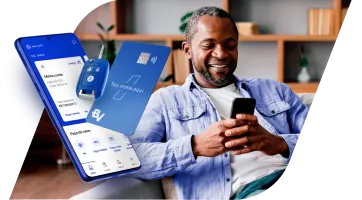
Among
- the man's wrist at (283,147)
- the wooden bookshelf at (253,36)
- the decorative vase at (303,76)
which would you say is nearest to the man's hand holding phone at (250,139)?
the man's wrist at (283,147)

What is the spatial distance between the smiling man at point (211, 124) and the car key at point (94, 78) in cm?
13

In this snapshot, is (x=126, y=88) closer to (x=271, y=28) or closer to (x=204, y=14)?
(x=204, y=14)

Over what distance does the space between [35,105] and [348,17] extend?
0.27 meters

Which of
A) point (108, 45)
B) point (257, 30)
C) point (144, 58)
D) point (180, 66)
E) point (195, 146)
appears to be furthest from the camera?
point (257, 30)

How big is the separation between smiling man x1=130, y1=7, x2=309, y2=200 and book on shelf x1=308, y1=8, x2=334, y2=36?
1.85 meters

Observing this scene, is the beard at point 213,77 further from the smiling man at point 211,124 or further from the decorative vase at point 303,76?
the decorative vase at point 303,76

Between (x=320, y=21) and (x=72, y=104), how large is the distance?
7.07 ft

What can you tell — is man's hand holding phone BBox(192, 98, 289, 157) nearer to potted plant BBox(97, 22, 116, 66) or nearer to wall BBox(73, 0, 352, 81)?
potted plant BBox(97, 22, 116, 66)

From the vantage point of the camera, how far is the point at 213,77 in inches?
27.3

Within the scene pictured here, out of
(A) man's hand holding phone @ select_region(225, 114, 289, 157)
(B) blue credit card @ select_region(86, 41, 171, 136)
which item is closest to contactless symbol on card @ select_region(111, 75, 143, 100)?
(B) blue credit card @ select_region(86, 41, 171, 136)

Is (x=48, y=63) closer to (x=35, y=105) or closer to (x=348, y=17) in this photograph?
(x=35, y=105)

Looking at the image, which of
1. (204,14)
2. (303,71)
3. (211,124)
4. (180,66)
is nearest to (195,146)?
(211,124)

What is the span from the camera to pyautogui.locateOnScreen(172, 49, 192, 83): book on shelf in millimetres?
2234

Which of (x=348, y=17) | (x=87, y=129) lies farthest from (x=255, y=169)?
(x=348, y=17)
